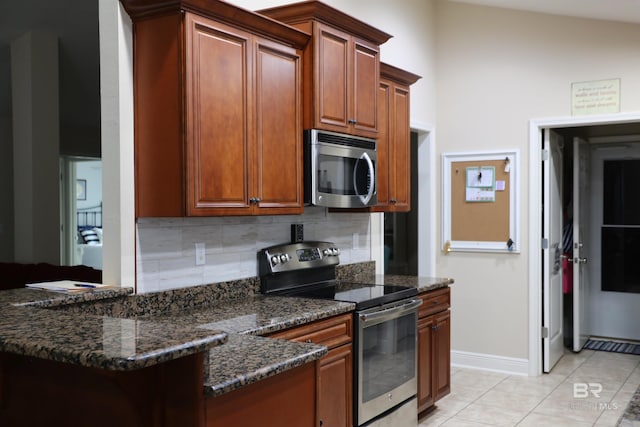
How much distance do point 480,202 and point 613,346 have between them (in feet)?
7.29

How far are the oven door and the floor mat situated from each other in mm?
3129

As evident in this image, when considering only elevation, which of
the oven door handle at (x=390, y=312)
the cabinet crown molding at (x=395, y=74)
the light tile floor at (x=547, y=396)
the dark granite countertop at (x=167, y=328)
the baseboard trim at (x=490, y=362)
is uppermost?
the cabinet crown molding at (x=395, y=74)

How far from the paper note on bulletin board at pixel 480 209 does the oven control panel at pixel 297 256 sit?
1.83 meters

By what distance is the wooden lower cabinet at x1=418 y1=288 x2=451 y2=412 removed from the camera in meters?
3.77

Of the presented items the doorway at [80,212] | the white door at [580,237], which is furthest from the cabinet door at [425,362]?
the doorway at [80,212]

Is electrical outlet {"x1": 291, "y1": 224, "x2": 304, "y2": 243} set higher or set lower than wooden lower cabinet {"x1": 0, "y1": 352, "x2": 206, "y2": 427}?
higher

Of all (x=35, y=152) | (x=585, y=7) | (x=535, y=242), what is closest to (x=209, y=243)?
(x=35, y=152)

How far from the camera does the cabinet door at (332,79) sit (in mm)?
3172

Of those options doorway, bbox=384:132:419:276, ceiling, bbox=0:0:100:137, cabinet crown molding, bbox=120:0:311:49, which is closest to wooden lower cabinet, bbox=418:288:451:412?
cabinet crown molding, bbox=120:0:311:49

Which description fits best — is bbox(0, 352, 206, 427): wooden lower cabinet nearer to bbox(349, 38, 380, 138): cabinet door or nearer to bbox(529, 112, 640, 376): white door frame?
bbox(349, 38, 380, 138): cabinet door

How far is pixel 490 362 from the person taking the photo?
5094mm

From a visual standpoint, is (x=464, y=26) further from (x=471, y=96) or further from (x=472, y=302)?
(x=472, y=302)

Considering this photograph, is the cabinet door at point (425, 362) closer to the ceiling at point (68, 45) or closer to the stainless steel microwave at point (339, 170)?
the stainless steel microwave at point (339, 170)

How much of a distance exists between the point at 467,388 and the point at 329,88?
270cm
